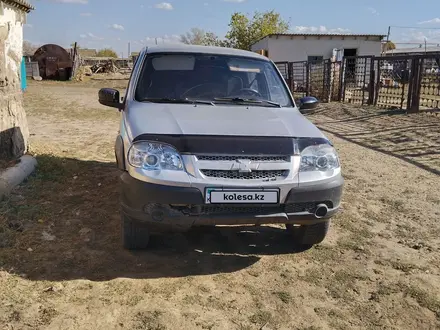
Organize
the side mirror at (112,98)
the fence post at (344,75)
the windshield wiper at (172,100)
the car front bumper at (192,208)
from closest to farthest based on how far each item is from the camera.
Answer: the car front bumper at (192,208), the windshield wiper at (172,100), the side mirror at (112,98), the fence post at (344,75)

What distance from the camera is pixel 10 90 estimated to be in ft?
19.4

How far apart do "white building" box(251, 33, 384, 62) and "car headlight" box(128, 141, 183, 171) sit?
28.1 meters

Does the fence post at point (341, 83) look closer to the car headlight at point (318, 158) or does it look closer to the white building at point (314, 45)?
the car headlight at point (318, 158)

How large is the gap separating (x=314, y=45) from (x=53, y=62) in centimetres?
1810

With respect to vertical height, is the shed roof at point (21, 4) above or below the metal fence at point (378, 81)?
above

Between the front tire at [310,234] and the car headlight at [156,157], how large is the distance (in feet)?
4.40

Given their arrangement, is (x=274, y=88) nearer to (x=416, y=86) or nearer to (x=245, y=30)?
(x=416, y=86)

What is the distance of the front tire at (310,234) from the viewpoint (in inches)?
147

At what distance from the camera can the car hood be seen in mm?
3273

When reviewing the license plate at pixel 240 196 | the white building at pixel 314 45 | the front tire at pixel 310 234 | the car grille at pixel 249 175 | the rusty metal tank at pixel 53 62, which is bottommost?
the front tire at pixel 310 234

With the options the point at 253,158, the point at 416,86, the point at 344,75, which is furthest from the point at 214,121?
the point at 344,75

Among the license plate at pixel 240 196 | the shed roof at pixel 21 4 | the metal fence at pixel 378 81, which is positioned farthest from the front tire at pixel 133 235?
the metal fence at pixel 378 81

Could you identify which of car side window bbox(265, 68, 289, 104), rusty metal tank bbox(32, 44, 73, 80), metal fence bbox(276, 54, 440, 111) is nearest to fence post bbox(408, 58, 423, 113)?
metal fence bbox(276, 54, 440, 111)

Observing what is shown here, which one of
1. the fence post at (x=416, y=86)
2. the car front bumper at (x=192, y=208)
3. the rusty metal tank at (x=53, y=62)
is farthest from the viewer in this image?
the rusty metal tank at (x=53, y=62)
